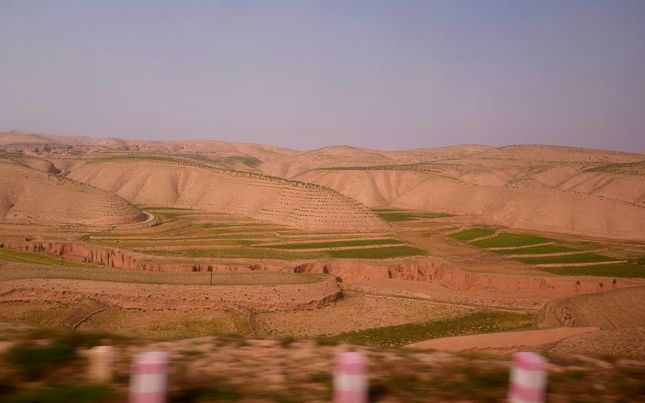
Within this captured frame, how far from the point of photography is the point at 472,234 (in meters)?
54.5

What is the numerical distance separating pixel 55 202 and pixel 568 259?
55990mm

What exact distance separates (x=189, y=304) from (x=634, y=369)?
22.9 m

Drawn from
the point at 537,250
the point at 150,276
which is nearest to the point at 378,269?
the point at 150,276

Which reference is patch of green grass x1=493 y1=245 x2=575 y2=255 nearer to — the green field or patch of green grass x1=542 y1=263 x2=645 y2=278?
patch of green grass x1=542 y1=263 x2=645 y2=278

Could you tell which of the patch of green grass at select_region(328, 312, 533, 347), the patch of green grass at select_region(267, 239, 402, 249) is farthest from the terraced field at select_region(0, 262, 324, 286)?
the patch of green grass at select_region(267, 239, 402, 249)

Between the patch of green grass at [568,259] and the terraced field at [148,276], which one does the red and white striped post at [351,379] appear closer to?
the terraced field at [148,276]

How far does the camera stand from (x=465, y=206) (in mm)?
77625

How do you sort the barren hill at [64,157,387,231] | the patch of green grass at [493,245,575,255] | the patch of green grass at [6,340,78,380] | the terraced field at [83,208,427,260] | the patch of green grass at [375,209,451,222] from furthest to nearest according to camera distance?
the patch of green grass at [375,209,451,222] → the barren hill at [64,157,387,231] → the patch of green grass at [493,245,575,255] → the terraced field at [83,208,427,260] → the patch of green grass at [6,340,78,380]

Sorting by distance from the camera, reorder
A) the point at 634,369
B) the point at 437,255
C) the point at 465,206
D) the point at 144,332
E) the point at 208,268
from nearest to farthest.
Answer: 1. the point at 634,369
2. the point at 144,332
3. the point at 208,268
4. the point at 437,255
5. the point at 465,206

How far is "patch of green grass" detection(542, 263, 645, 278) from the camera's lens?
34.9 metres

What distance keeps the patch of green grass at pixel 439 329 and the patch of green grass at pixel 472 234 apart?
24760 millimetres

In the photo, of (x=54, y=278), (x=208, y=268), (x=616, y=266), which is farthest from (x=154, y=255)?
(x=616, y=266)

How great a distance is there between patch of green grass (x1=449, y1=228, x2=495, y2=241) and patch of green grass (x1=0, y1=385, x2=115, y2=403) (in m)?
50.4

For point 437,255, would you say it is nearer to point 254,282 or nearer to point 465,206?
point 254,282
